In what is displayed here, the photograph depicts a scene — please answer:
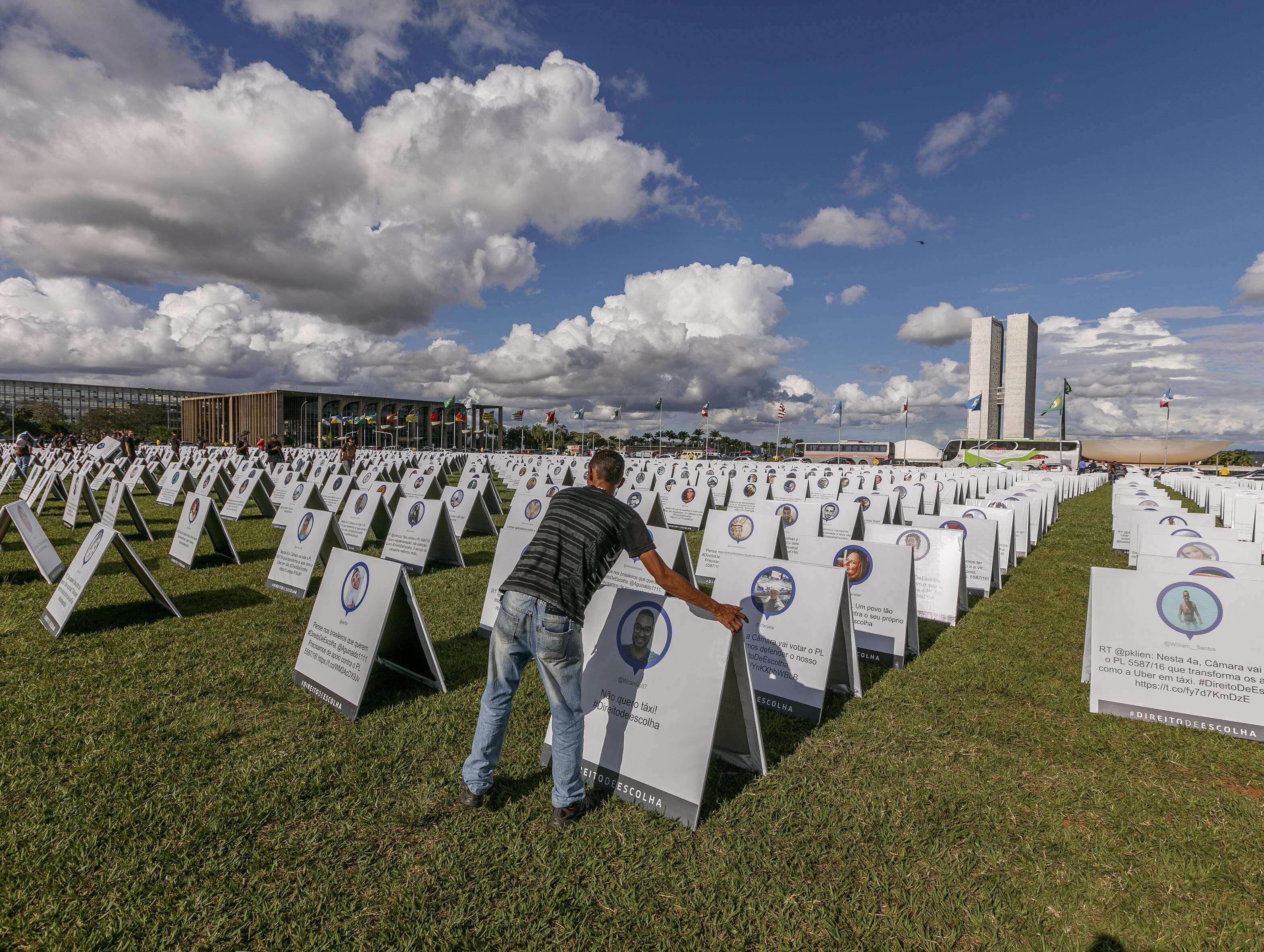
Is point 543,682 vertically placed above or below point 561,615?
below

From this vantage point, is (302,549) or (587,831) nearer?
(587,831)

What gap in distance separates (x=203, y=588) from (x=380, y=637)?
193 inches

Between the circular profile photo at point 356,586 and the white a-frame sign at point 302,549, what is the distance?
2.85m

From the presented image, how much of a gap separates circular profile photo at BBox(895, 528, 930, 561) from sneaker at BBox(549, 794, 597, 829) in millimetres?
4723

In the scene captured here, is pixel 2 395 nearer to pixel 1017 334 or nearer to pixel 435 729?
pixel 435 729

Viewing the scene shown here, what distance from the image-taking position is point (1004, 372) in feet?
303

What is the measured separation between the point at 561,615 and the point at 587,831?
1.06 meters

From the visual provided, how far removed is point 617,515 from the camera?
288 cm

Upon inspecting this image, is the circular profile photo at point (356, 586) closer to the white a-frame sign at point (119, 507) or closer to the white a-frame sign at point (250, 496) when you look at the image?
the white a-frame sign at point (119, 507)

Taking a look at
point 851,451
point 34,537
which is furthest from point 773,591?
point 851,451

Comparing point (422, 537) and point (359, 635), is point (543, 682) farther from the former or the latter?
point (422, 537)

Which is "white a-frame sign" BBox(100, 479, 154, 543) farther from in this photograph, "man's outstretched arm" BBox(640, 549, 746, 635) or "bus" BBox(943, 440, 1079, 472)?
"bus" BBox(943, 440, 1079, 472)

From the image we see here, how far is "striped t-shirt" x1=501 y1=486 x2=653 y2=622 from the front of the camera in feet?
9.04

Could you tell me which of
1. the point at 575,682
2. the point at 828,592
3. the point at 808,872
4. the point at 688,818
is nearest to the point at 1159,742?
the point at 828,592
